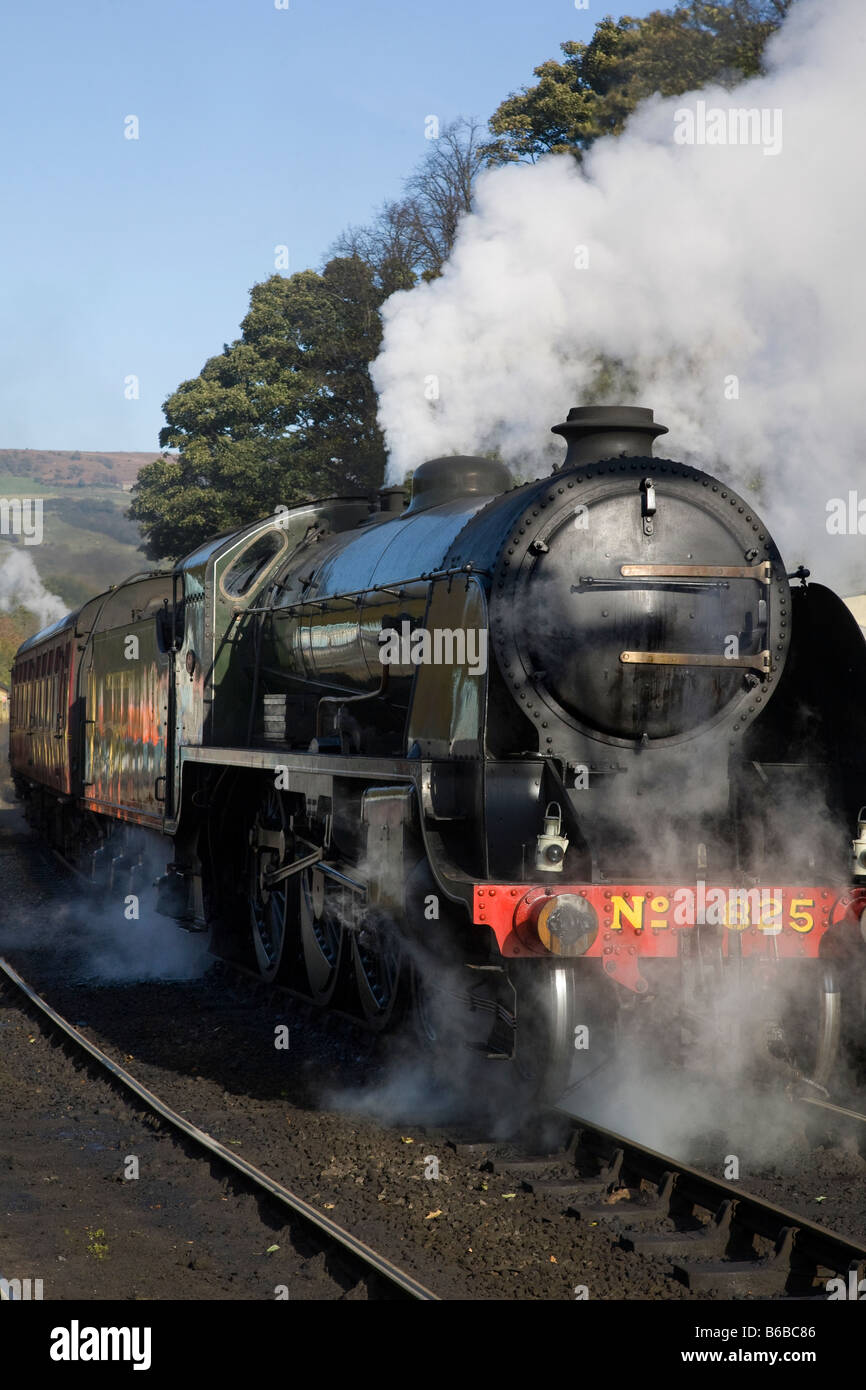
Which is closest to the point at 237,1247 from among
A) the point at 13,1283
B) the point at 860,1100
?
the point at 13,1283

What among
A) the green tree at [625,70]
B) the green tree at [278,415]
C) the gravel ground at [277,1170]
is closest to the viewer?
the gravel ground at [277,1170]

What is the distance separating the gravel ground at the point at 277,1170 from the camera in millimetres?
4527

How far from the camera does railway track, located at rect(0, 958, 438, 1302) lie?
4.24m

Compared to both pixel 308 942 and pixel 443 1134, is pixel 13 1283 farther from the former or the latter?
pixel 308 942

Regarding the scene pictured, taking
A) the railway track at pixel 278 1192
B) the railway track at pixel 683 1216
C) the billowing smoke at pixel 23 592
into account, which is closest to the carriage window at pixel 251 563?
the railway track at pixel 278 1192

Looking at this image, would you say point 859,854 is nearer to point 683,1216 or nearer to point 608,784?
point 608,784

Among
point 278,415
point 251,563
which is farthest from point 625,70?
point 251,563

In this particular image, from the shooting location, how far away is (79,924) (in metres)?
13.0

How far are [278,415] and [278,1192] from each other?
31558mm

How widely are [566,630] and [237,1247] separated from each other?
279cm

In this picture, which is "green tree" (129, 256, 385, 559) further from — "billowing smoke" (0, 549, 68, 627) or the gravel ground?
"billowing smoke" (0, 549, 68, 627)

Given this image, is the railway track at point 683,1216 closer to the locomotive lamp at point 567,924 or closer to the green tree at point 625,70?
the locomotive lamp at point 567,924

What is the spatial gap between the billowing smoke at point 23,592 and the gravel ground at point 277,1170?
66241 millimetres

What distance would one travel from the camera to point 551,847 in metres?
5.69
